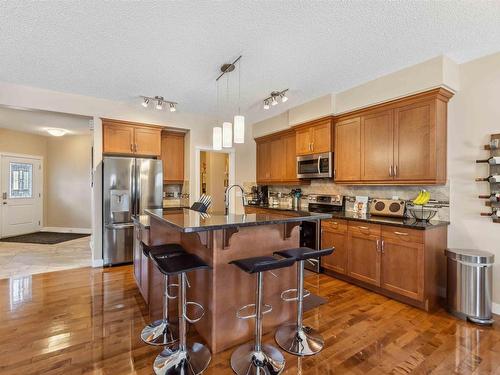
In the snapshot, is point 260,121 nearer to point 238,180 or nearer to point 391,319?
point 238,180

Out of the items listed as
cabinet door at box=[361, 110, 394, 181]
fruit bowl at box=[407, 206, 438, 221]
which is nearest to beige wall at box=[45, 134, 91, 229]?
cabinet door at box=[361, 110, 394, 181]

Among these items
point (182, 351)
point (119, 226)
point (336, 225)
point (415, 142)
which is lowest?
point (182, 351)

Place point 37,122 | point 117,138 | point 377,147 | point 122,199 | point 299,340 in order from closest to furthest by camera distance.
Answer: point 299,340 → point 377,147 → point 122,199 → point 117,138 → point 37,122

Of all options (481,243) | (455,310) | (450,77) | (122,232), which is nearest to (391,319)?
(455,310)

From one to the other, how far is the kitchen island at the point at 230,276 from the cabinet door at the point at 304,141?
2.28 meters

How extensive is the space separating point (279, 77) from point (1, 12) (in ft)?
8.96

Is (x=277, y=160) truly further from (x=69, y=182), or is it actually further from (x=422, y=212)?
(x=69, y=182)

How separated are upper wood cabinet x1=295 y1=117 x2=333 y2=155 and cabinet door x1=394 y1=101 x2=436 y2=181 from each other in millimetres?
1030

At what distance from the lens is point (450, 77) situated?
286 cm

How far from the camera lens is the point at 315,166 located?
14.0 feet

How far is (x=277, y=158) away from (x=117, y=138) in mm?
2937

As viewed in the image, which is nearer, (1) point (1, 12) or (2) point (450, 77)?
(1) point (1, 12)

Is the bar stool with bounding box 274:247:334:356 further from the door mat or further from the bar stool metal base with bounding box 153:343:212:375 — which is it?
the door mat

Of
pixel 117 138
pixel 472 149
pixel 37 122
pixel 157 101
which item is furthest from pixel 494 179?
pixel 37 122
